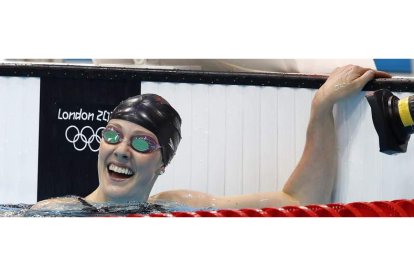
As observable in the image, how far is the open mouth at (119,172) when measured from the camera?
1859mm

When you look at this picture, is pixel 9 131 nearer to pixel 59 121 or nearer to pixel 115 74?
pixel 59 121

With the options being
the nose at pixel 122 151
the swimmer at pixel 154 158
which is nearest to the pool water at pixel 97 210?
the swimmer at pixel 154 158

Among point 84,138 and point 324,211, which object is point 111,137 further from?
point 324,211

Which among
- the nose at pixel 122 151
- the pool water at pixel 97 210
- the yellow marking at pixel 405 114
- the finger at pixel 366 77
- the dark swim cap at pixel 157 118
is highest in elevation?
the finger at pixel 366 77

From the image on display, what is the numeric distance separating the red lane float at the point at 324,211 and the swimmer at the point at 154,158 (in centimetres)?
2

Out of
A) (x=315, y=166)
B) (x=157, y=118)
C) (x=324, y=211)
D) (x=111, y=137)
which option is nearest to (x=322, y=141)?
(x=315, y=166)

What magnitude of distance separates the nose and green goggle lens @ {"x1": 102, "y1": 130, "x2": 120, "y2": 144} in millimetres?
15

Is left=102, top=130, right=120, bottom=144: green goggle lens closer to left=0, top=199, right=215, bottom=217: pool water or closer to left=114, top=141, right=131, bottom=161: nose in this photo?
left=114, top=141, right=131, bottom=161: nose

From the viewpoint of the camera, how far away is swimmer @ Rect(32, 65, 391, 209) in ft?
6.09

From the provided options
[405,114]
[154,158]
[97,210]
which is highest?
[405,114]

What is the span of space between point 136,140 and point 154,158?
0.20 ft

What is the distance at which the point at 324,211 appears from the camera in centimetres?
185

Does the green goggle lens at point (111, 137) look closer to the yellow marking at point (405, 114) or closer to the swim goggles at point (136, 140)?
the swim goggles at point (136, 140)

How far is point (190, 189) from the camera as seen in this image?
6.16ft
